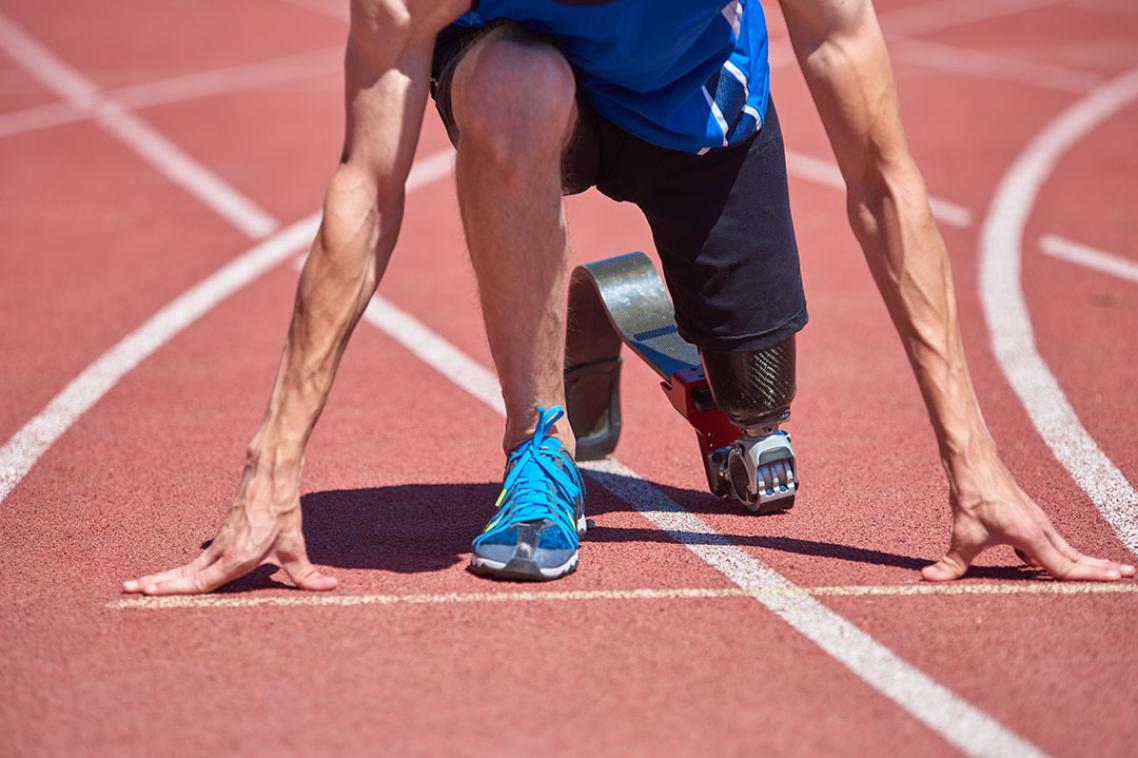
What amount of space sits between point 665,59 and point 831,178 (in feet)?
18.6

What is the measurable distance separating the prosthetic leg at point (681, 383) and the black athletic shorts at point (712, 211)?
109 mm

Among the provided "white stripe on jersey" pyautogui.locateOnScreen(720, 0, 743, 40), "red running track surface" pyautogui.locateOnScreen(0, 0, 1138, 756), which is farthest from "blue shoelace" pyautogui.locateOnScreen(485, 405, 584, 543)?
"white stripe on jersey" pyautogui.locateOnScreen(720, 0, 743, 40)

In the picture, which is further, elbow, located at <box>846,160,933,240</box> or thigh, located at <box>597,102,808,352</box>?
thigh, located at <box>597,102,808,352</box>

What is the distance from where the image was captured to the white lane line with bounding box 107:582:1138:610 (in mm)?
3299

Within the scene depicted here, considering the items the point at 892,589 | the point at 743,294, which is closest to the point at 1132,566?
the point at 892,589

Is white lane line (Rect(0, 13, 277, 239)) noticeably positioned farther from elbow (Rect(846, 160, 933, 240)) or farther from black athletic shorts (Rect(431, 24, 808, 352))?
elbow (Rect(846, 160, 933, 240))

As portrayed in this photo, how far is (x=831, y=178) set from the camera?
901 cm

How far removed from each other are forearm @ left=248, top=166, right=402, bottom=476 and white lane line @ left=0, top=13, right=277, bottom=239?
4.65 m

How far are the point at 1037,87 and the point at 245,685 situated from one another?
35.2 feet

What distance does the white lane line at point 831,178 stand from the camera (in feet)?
26.3

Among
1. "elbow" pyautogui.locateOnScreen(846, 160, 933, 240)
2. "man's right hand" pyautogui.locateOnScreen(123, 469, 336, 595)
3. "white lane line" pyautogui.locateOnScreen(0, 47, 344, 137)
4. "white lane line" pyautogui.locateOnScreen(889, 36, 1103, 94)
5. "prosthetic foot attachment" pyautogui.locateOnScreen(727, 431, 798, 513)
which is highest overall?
"white lane line" pyautogui.locateOnScreen(0, 47, 344, 137)

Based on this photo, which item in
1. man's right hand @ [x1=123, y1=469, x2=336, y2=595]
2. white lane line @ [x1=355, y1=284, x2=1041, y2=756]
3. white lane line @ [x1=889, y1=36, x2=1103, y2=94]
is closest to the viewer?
white lane line @ [x1=355, y1=284, x2=1041, y2=756]

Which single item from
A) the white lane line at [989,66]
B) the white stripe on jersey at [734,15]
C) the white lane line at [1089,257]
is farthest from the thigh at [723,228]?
the white lane line at [989,66]

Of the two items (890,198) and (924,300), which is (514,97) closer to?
(890,198)
